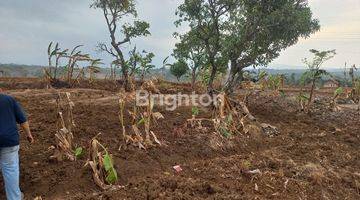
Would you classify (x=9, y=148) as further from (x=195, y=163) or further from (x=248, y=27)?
(x=248, y=27)

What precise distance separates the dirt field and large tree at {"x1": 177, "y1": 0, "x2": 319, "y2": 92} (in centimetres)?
257

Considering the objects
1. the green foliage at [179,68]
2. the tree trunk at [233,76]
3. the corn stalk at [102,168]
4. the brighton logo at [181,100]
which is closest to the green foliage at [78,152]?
the corn stalk at [102,168]

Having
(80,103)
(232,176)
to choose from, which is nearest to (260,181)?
(232,176)

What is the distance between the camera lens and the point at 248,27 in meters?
13.3

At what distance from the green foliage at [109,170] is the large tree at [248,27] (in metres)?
7.07

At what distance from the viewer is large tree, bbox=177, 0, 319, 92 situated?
12.8m

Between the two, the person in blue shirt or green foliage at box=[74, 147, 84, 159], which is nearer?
the person in blue shirt

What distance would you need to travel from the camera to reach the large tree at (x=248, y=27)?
42.1 feet

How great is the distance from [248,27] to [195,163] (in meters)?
6.58

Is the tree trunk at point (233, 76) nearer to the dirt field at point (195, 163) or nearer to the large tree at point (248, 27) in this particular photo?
the large tree at point (248, 27)

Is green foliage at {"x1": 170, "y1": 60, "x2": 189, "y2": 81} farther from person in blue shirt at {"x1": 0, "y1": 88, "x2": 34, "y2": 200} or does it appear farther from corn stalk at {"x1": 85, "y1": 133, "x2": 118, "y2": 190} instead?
person in blue shirt at {"x1": 0, "y1": 88, "x2": 34, "y2": 200}

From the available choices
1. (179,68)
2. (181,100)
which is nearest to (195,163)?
(181,100)

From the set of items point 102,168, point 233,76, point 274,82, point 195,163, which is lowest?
point 195,163

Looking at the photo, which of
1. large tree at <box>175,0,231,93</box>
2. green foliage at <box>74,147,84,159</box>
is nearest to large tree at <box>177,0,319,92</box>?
large tree at <box>175,0,231,93</box>
